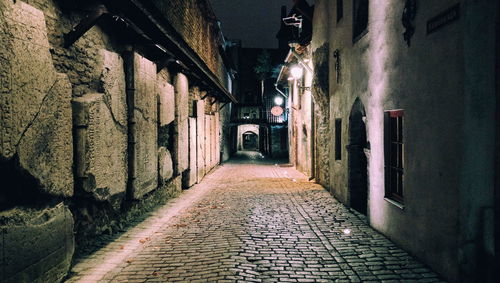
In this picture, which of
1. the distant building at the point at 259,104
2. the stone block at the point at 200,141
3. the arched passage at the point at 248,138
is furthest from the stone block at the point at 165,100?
the arched passage at the point at 248,138

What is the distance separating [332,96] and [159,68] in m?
5.21

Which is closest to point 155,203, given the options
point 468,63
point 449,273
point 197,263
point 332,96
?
point 197,263

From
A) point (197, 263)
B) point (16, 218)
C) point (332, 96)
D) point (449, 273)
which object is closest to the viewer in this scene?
point (16, 218)

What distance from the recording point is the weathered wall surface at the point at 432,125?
3809 millimetres

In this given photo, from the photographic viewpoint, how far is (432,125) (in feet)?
14.9

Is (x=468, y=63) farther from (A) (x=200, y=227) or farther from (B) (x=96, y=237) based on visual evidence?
(B) (x=96, y=237)

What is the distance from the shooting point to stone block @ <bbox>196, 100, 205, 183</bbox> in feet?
43.9

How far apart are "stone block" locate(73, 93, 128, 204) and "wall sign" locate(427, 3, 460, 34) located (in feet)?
15.8

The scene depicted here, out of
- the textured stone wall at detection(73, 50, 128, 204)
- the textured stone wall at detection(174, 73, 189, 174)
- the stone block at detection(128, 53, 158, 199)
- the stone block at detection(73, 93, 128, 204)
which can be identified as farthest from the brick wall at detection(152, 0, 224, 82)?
the stone block at detection(73, 93, 128, 204)

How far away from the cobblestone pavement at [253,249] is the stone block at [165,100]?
238cm

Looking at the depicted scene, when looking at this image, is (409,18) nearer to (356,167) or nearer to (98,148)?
(356,167)

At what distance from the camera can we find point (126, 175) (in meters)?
6.54

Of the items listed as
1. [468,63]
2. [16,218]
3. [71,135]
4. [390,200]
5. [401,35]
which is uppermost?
[401,35]

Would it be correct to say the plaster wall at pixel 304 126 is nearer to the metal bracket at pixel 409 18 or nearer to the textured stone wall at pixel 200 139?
the textured stone wall at pixel 200 139
